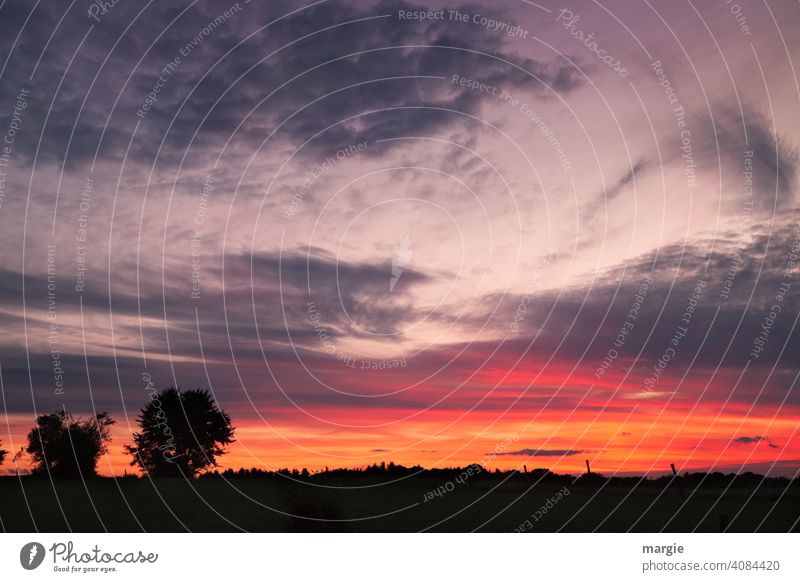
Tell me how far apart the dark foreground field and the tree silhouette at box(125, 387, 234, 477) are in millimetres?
8066

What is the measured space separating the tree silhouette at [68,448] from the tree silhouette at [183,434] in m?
6.13

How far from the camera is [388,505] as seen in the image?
1882 inches

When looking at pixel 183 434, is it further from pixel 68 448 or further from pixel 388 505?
pixel 388 505

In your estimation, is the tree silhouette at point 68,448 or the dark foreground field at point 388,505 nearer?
the dark foreground field at point 388,505

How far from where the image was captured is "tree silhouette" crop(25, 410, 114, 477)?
62.4 m

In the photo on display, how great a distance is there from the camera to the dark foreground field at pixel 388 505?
41938 millimetres

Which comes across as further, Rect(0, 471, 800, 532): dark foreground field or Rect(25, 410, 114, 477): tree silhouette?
Rect(25, 410, 114, 477): tree silhouette

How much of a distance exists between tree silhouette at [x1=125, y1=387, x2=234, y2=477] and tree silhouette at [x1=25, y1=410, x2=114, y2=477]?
20.1 ft

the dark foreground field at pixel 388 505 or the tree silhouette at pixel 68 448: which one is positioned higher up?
the tree silhouette at pixel 68 448

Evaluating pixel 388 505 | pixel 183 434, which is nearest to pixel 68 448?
pixel 183 434

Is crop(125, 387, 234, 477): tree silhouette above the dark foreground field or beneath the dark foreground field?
above

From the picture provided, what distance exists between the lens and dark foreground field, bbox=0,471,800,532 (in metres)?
41.9

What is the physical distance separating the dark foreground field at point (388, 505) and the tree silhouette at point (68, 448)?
3.13m
